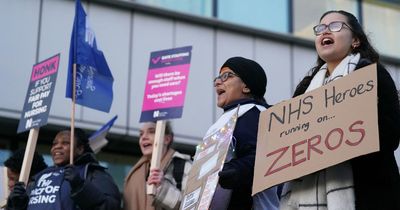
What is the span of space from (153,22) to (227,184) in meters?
6.56

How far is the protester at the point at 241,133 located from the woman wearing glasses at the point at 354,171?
33 centimetres

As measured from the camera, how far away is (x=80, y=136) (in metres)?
6.95

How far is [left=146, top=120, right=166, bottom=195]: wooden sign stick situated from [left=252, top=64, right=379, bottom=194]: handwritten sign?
2255mm

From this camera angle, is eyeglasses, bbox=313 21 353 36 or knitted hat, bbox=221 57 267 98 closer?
eyeglasses, bbox=313 21 353 36

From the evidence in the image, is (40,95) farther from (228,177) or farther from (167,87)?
(228,177)

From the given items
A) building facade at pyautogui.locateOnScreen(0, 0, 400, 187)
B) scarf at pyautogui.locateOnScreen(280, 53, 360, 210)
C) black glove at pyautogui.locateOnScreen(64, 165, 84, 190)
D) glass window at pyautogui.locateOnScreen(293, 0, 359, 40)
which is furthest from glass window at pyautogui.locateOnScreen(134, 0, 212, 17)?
scarf at pyautogui.locateOnScreen(280, 53, 360, 210)

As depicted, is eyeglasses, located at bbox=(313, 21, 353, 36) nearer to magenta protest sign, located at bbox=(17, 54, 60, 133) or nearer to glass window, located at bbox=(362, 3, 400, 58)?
magenta protest sign, located at bbox=(17, 54, 60, 133)

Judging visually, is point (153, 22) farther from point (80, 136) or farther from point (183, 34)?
point (80, 136)

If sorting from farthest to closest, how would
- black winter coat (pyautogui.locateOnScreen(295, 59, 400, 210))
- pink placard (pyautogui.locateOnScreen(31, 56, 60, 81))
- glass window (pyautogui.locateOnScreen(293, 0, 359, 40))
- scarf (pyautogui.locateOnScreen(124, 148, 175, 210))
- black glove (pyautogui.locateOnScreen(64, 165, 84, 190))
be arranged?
glass window (pyautogui.locateOnScreen(293, 0, 359, 40))
pink placard (pyautogui.locateOnScreen(31, 56, 60, 81))
scarf (pyautogui.locateOnScreen(124, 148, 175, 210))
black glove (pyautogui.locateOnScreen(64, 165, 84, 190))
black winter coat (pyautogui.locateOnScreen(295, 59, 400, 210))

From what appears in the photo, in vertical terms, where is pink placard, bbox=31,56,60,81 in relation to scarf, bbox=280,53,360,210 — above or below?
above

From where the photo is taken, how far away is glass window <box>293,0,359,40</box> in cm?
1174

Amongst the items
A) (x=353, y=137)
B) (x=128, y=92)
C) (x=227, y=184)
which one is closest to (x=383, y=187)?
(x=353, y=137)

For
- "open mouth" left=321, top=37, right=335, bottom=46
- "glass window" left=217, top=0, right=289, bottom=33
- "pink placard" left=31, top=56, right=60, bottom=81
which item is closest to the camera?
"open mouth" left=321, top=37, right=335, bottom=46

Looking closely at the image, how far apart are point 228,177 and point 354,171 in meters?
0.73
